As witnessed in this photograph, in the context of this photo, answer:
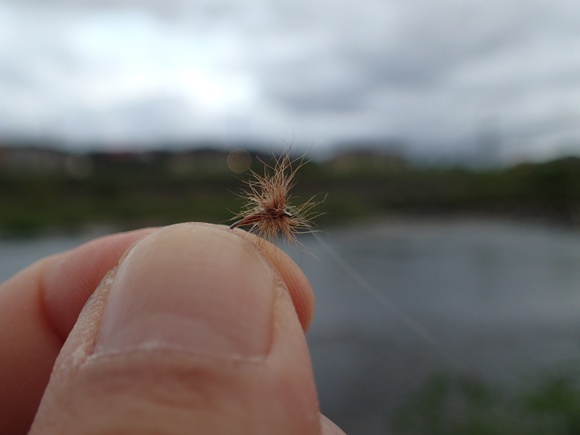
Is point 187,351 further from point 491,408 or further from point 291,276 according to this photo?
point 491,408

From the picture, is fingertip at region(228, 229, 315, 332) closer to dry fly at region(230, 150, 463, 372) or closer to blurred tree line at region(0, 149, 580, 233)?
dry fly at region(230, 150, 463, 372)

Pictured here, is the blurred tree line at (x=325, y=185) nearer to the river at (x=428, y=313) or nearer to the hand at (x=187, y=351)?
the river at (x=428, y=313)

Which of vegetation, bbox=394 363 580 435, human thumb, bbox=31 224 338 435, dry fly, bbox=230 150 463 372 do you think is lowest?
vegetation, bbox=394 363 580 435

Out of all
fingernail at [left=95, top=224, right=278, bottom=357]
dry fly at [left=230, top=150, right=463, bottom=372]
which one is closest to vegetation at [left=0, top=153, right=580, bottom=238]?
dry fly at [left=230, top=150, right=463, bottom=372]

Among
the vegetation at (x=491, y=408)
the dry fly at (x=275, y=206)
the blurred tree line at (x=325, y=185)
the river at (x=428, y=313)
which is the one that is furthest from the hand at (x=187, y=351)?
the blurred tree line at (x=325, y=185)

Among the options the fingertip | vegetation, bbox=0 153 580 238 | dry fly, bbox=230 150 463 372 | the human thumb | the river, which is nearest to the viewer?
the human thumb

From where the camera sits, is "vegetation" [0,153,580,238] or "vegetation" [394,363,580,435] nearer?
"vegetation" [394,363,580,435]

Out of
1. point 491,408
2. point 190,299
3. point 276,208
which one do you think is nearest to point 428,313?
point 491,408

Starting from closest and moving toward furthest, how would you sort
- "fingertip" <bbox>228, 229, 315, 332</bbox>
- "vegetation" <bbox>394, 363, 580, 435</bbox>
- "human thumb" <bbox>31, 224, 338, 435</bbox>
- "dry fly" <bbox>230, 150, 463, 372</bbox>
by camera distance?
1. "human thumb" <bbox>31, 224, 338, 435</bbox>
2. "fingertip" <bbox>228, 229, 315, 332</bbox>
3. "dry fly" <bbox>230, 150, 463, 372</bbox>
4. "vegetation" <bbox>394, 363, 580, 435</bbox>
